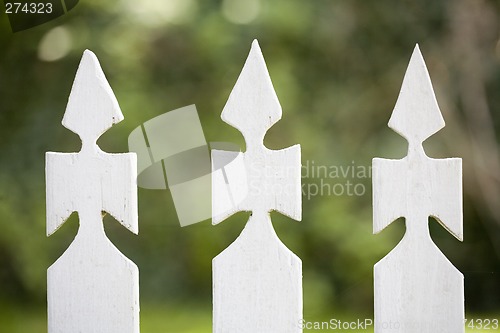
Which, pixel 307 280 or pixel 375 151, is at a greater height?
pixel 375 151

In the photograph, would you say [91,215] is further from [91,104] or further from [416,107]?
[416,107]

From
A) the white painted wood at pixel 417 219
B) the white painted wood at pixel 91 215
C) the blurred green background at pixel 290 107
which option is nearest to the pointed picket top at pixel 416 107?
the white painted wood at pixel 417 219

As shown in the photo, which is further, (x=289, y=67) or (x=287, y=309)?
(x=289, y=67)

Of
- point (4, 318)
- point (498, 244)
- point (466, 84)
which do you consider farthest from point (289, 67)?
point (4, 318)

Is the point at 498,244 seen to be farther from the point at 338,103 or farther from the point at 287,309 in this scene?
the point at 287,309

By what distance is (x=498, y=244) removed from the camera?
2.92 m

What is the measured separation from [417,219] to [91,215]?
0.57 meters

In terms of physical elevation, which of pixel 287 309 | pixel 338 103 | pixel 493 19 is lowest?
pixel 287 309

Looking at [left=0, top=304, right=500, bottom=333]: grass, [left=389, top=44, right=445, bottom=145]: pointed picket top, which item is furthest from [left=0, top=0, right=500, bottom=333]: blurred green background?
[left=389, top=44, right=445, bottom=145]: pointed picket top

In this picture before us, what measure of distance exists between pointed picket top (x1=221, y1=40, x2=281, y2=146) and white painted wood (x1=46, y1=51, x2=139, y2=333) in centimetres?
20

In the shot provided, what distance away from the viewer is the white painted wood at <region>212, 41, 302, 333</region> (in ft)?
3.79

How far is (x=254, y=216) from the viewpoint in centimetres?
117

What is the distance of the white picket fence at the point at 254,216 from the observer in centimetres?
116

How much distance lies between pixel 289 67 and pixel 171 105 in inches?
21.6
